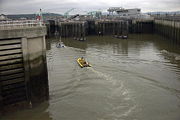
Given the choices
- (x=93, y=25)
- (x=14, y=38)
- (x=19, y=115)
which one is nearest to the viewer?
(x=14, y=38)

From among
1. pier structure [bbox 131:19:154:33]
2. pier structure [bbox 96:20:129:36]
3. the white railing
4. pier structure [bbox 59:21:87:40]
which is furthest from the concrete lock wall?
pier structure [bbox 131:19:154:33]

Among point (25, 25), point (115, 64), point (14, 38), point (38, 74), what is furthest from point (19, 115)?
point (115, 64)

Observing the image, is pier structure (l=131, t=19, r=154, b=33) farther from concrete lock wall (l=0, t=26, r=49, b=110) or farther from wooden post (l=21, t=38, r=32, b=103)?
wooden post (l=21, t=38, r=32, b=103)

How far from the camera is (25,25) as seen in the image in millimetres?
17234

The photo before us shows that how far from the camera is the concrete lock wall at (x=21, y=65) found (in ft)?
49.7

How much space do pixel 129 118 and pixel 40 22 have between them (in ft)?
34.5

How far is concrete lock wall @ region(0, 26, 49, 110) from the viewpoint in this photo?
15145 mm

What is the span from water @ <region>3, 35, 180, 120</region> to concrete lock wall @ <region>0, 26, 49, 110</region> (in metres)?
1.54

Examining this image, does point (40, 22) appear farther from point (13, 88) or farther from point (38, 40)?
point (13, 88)

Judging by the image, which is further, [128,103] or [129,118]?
[128,103]

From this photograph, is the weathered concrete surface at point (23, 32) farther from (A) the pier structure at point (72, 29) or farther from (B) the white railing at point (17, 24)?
(A) the pier structure at point (72, 29)

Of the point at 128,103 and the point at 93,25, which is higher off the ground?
the point at 93,25

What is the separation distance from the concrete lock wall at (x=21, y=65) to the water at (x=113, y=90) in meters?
1.54

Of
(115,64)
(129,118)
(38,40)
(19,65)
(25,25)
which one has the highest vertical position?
(25,25)
